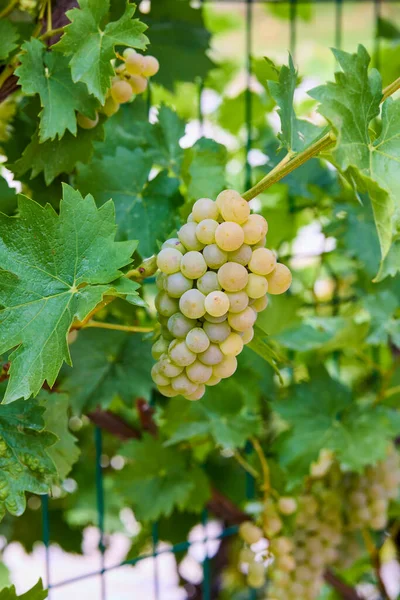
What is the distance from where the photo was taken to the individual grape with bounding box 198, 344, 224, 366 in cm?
58

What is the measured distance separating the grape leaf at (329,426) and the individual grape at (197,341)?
518 mm

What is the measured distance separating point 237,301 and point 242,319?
2 cm

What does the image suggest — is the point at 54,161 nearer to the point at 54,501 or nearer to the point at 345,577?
the point at 54,501

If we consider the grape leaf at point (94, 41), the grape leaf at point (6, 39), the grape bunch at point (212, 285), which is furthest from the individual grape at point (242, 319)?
the grape leaf at point (6, 39)

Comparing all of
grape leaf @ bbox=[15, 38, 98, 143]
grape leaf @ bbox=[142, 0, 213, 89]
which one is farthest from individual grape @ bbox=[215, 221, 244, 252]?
grape leaf @ bbox=[142, 0, 213, 89]

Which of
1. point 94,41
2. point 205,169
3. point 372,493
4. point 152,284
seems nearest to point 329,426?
point 372,493

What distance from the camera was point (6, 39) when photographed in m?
0.71

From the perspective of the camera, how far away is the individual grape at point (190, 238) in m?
0.58

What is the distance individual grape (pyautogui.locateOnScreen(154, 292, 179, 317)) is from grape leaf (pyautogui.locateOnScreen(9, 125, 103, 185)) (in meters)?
0.22

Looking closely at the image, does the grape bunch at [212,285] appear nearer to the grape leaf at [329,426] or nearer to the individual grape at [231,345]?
the individual grape at [231,345]

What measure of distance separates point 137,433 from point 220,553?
60 cm

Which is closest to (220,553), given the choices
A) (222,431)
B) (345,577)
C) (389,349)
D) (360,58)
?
(345,577)

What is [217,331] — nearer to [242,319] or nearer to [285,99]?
[242,319]

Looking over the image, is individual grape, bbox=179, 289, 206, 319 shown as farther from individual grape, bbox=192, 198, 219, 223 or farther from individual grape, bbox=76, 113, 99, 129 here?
individual grape, bbox=76, 113, 99, 129
